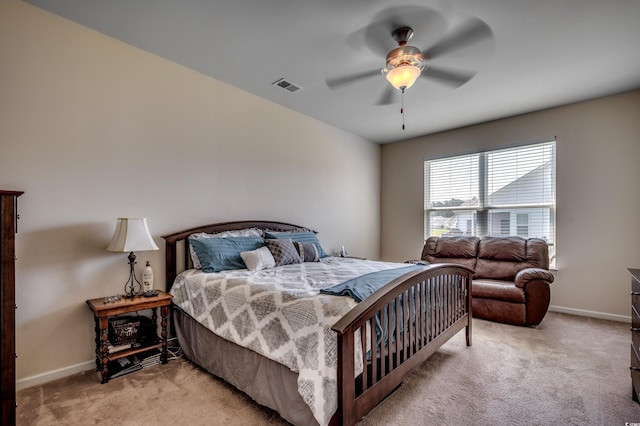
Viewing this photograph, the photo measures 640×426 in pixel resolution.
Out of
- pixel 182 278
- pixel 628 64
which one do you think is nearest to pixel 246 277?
pixel 182 278

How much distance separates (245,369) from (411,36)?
2811 mm

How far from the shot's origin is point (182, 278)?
2830 millimetres

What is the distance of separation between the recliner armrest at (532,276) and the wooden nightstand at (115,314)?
3729mm

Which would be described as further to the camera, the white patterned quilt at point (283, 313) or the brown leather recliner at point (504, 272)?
the brown leather recliner at point (504, 272)

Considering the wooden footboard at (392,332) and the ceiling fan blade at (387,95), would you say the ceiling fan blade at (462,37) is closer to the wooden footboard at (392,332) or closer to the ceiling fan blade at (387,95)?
the ceiling fan blade at (387,95)

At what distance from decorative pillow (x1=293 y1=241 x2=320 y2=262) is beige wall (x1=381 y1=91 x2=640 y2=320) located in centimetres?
333

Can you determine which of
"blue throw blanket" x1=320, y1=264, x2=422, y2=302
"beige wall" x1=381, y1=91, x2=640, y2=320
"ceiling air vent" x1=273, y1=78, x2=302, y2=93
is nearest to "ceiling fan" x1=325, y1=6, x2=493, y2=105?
"ceiling air vent" x1=273, y1=78, x2=302, y2=93

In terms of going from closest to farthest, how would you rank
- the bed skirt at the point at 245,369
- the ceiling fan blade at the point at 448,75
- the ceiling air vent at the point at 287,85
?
the bed skirt at the point at 245,369 < the ceiling fan blade at the point at 448,75 < the ceiling air vent at the point at 287,85

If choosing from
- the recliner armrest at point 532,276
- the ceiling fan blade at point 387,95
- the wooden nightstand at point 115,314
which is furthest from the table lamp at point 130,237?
the recliner armrest at point 532,276

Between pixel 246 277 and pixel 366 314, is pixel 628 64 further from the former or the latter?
pixel 246 277

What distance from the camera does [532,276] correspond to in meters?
3.50

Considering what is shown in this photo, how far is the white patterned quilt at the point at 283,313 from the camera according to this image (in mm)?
1545

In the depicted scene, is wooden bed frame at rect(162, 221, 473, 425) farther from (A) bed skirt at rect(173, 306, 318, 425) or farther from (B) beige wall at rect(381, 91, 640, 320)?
(B) beige wall at rect(381, 91, 640, 320)

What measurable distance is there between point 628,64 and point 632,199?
63.2 inches
